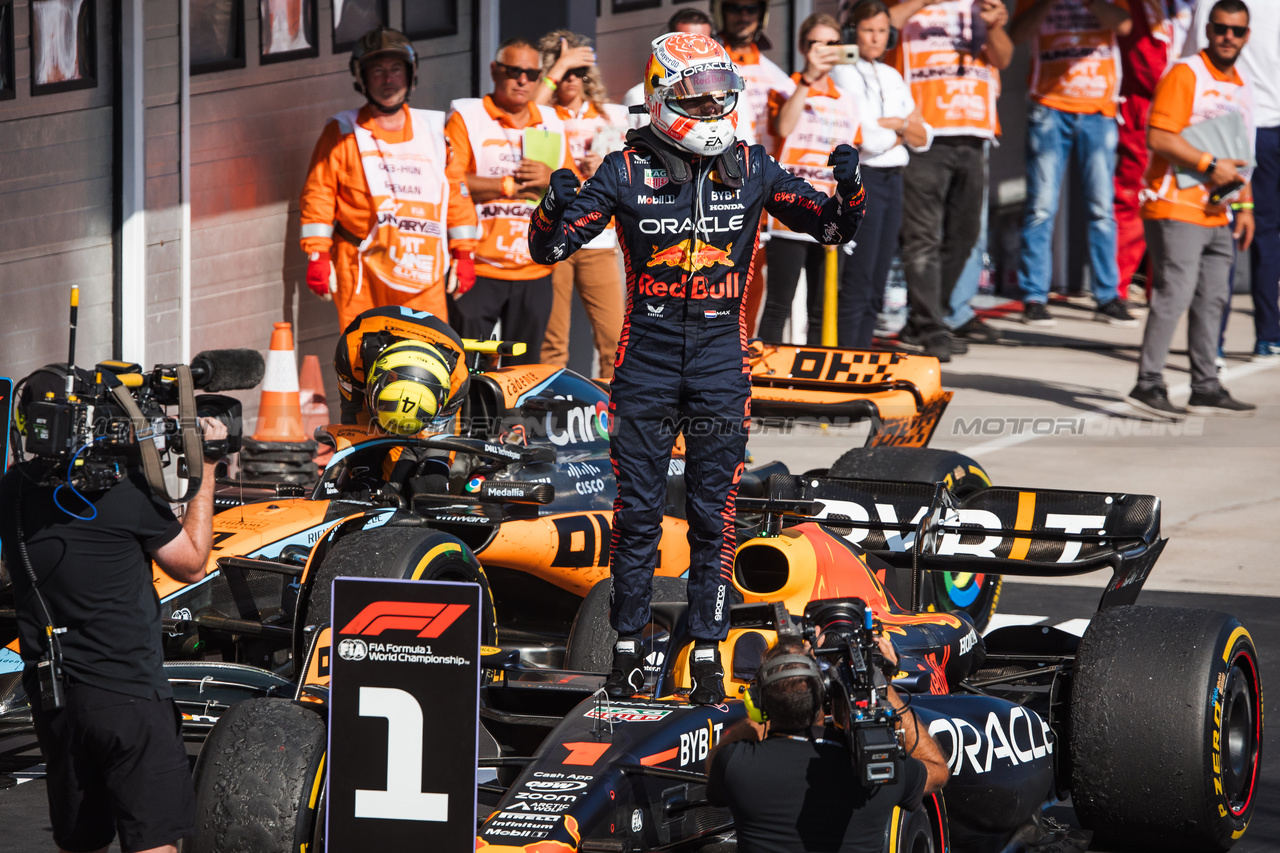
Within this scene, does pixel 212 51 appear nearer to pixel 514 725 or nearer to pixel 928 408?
pixel 928 408

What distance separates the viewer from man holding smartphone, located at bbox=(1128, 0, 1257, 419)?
1141cm

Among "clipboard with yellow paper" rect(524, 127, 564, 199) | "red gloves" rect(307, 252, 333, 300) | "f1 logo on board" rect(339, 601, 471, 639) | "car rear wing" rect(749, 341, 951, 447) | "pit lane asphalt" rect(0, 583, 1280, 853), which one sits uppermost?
"clipboard with yellow paper" rect(524, 127, 564, 199)

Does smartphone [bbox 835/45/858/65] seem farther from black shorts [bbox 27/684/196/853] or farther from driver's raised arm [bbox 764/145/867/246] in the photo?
black shorts [bbox 27/684/196/853]

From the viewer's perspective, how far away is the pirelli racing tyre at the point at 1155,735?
522 cm

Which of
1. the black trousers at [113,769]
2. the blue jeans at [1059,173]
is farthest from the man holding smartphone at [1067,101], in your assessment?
the black trousers at [113,769]

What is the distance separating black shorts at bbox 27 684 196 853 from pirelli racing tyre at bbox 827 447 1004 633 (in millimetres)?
3447

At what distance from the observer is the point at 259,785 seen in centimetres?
453

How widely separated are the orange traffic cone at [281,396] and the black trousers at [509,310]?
1.07 m

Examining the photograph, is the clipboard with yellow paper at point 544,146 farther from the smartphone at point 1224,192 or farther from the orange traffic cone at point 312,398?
the smartphone at point 1224,192

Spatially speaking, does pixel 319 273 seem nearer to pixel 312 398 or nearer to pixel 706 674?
pixel 312 398

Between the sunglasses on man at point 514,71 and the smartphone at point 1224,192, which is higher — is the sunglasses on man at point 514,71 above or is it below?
above

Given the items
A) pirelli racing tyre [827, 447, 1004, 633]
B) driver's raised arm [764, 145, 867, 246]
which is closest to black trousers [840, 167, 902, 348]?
pirelli racing tyre [827, 447, 1004, 633]

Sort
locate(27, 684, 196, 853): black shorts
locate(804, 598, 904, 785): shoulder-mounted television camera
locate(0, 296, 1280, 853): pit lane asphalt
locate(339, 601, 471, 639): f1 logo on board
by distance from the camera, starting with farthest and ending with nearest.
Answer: locate(0, 296, 1280, 853): pit lane asphalt < locate(339, 601, 471, 639): f1 logo on board < locate(27, 684, 196, 853): black shorts < locate(804, 598, 904, 785): shoulder-mounted television camera

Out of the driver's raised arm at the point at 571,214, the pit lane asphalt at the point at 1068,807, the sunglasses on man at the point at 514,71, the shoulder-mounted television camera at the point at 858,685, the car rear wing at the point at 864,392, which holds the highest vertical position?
the sunglasses on man at the point at 514,71
